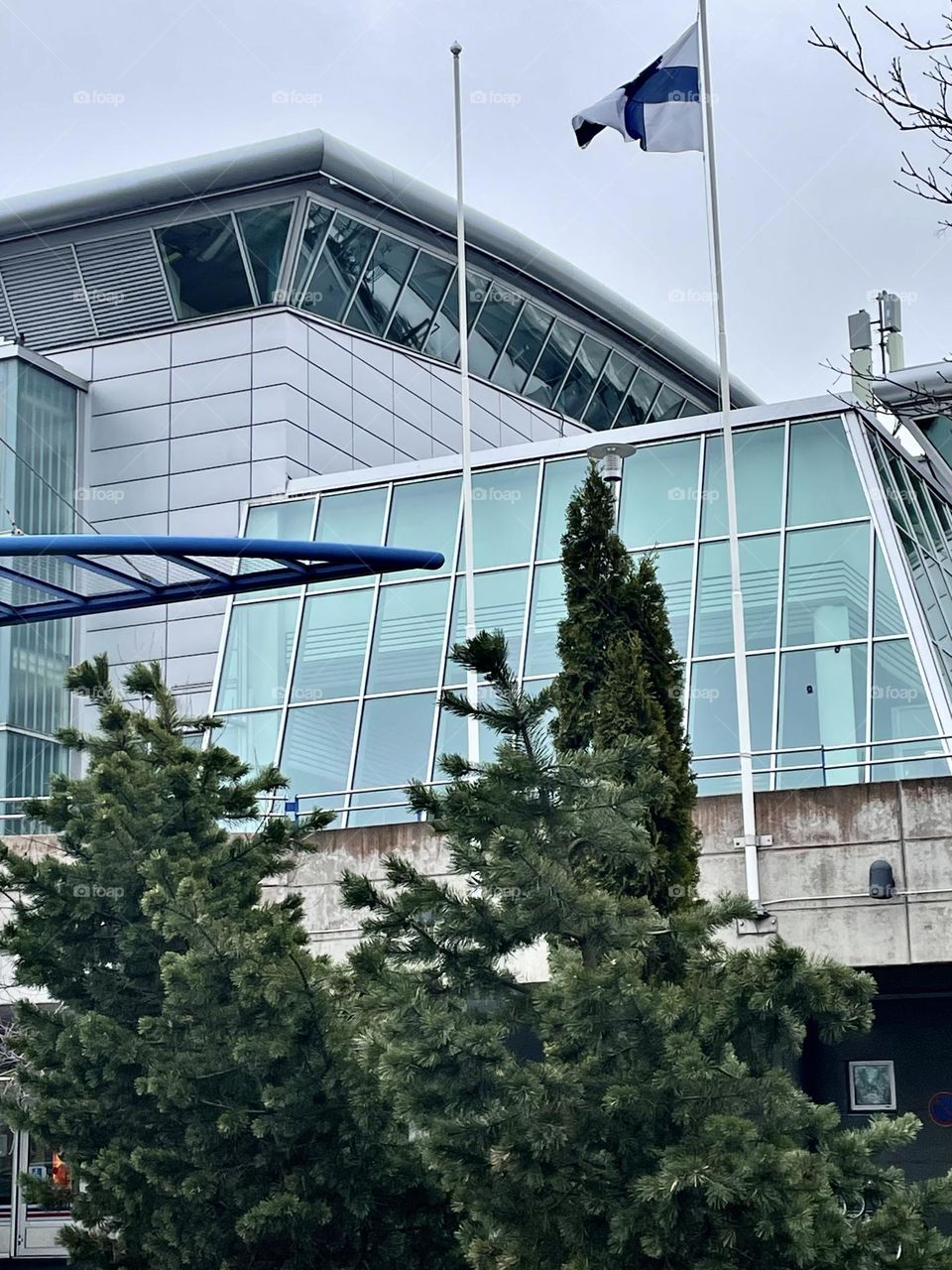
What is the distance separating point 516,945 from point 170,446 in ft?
74.6

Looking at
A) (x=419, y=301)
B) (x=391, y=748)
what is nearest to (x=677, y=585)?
(x=391, y=748)

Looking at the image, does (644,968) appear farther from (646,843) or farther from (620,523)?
(620,523)

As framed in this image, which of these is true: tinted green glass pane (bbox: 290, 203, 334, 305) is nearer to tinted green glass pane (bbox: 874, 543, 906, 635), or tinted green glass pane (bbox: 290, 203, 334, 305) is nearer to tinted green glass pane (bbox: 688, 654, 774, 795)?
tinted green glass pane (bbox: 688, 654, 774, 795)

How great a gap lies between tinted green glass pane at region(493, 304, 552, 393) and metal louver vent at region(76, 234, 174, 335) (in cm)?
680

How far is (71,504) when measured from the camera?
32.2 m

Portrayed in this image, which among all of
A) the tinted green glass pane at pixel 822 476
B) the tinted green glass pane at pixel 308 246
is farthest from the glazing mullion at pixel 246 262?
the tinted green glass pane at pixel 822 476

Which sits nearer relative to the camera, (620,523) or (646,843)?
(646,843)

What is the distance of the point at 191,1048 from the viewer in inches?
498

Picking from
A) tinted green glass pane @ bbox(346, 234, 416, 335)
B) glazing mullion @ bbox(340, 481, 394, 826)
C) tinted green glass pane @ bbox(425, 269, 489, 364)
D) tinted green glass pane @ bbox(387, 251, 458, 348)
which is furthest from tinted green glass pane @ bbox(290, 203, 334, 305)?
glazing mullion @ bbox(340, 481, 394, 826)

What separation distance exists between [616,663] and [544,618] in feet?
32.1

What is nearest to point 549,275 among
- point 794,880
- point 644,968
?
point 794,880

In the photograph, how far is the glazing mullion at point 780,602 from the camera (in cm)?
2031

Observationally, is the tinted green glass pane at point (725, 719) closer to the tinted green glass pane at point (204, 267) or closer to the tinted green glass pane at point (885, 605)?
the tinted green glass pane at point (885, 605)

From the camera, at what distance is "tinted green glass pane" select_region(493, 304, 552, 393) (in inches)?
1389
